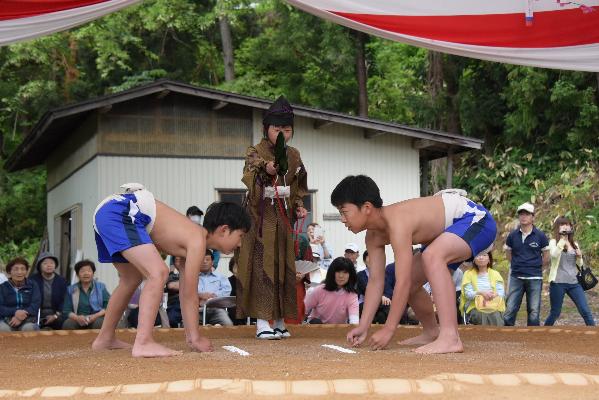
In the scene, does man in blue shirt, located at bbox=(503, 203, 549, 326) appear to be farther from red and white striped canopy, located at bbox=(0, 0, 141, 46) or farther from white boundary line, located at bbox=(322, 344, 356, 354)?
red and white striped canopy, located at bbox=(0, 0, 141, 46)

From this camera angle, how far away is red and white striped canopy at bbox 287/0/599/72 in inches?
224

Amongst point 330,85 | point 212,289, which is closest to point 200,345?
point 212,289

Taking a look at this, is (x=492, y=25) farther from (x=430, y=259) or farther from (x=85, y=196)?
(x=85, y=196)

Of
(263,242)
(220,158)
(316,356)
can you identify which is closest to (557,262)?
(263,242)

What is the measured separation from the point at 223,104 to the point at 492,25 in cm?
541

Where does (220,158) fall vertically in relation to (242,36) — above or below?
below

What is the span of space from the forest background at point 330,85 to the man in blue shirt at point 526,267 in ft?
16.5

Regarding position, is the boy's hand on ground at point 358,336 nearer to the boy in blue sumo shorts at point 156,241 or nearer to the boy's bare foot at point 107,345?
the boy in blue sumo shorts at point 156,241

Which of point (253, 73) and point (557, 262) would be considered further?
point (253, 73)

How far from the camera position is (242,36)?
1989cm

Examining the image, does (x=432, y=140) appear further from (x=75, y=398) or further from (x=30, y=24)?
(x=75, y=398)

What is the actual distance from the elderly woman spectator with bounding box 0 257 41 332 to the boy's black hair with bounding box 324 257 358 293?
2.06m

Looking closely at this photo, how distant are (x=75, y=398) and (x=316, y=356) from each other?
1.25m

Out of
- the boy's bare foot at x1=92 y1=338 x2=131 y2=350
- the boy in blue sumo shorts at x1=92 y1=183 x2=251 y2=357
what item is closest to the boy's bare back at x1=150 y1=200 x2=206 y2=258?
the boy in blue sumo shorts at x1=92 y1=183 x2=251 y2=357
